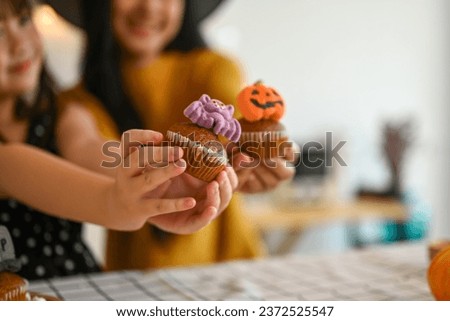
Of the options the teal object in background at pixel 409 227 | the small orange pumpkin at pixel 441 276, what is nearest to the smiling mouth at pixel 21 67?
the small orange pumpkin at pixel 441 276

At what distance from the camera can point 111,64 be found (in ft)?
2.78

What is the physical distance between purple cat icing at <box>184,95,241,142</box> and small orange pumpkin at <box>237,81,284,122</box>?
0.11ft

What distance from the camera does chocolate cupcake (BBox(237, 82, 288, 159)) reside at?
1.65 ft

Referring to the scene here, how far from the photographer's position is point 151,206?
470 millimetres

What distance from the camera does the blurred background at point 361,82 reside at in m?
2.23

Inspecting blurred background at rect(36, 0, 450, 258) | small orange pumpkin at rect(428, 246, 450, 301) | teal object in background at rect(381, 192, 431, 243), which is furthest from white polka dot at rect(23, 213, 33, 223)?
teal object in background at rect(381, 192, 431, 243)

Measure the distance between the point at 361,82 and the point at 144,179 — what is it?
7.12 ft

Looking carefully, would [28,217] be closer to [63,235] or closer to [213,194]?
[63,235]

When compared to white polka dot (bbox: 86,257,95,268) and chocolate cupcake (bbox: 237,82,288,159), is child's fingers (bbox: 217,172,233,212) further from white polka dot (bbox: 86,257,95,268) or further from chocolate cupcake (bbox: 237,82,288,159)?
white polka dot (bbox: 86,257,95,268)

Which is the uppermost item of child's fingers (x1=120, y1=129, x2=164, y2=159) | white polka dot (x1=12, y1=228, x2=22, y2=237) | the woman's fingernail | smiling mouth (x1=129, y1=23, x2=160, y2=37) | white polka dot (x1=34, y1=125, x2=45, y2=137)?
smiling mouth (x1=129, y1=23, x2=160, y2=37)

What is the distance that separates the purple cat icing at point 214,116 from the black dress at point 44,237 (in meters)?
0.26

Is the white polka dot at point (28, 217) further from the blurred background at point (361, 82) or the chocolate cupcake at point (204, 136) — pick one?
the blurred background at point (361, 82)
